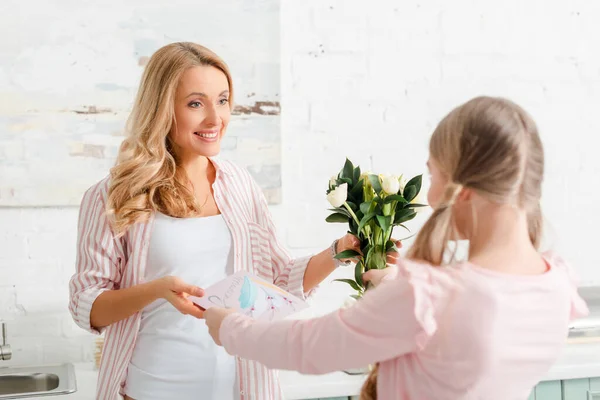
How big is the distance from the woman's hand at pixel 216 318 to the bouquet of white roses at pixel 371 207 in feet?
1.48

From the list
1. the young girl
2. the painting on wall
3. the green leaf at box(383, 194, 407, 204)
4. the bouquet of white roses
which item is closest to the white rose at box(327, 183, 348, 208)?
the bouquet of white roses

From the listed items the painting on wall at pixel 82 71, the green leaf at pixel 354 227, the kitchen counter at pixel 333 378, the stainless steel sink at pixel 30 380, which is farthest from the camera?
the painting on wall at pixel 82 71

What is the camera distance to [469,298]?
131cm

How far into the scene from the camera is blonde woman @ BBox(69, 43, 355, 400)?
76.3 inches

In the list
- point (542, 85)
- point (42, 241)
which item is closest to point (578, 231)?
point (542, 85)

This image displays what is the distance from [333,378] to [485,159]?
1290 millimetres

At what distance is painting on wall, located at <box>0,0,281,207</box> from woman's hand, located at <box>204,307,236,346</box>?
124 cm

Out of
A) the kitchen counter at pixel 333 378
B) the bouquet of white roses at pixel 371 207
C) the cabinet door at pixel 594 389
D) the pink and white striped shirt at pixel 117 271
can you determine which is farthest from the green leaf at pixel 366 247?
the cabinet door at pixel 594 389

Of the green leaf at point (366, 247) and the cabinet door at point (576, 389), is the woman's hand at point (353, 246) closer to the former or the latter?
the green leaf at point (366, 247)

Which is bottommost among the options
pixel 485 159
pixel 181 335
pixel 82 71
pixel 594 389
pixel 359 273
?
pixel 594 389

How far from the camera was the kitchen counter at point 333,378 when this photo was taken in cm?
240

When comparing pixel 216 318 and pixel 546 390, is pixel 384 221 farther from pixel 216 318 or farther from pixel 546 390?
pixel 546 390

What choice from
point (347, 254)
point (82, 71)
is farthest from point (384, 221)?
point (82, 71)

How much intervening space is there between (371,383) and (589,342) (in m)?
1.50
